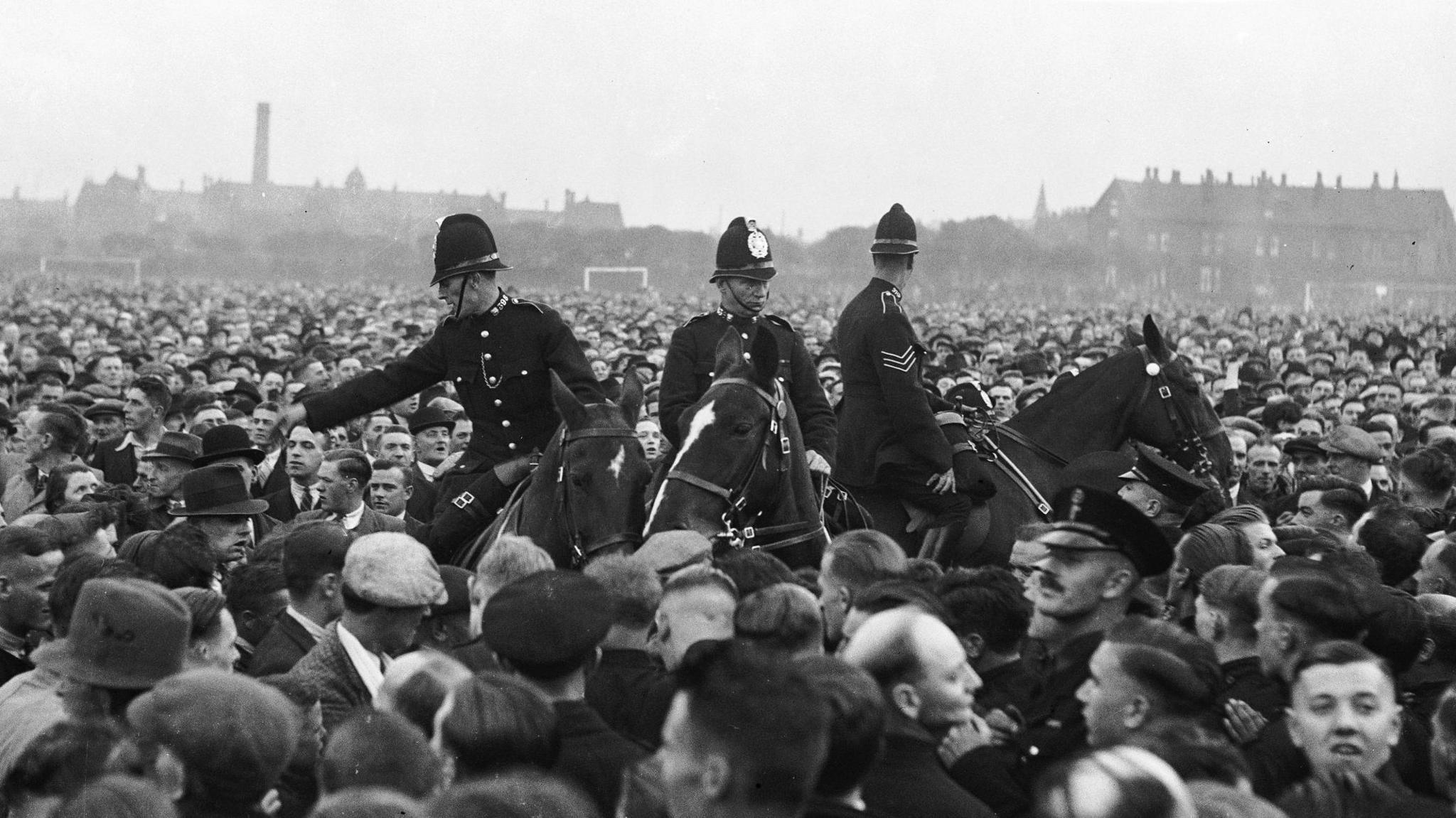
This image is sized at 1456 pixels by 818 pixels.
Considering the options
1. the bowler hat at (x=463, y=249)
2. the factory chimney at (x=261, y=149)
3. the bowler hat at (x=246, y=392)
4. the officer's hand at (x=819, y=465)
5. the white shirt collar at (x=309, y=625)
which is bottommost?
the white shirt collar at (x=309, y=625)

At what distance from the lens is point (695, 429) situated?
20.9 feet

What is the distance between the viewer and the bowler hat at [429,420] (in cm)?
1126

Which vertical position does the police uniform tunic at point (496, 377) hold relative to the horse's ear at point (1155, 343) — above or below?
below

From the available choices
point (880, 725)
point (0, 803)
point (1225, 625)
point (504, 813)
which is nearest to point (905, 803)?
point (880, 725)

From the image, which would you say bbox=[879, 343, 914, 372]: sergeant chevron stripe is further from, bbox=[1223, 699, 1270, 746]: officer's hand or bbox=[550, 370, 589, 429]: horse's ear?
bbox=[1223, 699, 1270, 746]: officer's hand

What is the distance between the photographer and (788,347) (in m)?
7.54

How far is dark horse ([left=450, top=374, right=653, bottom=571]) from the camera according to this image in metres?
6.29

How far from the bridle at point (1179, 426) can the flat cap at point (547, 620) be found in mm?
5257

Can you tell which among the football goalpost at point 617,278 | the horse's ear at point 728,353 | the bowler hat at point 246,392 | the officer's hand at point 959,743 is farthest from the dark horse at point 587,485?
the football goalpost at point 617,278

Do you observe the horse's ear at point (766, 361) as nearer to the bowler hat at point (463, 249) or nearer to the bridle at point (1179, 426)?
the bowler hat at point (463, 249)

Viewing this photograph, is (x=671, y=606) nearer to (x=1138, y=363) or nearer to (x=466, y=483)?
(x=466, y=483)

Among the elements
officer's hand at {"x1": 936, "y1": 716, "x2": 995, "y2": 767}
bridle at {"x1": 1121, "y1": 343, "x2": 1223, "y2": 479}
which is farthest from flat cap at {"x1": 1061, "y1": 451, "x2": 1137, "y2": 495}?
officer's hand at {"x1": 936, "y1": 716, "x2": 995, "y2": 767}

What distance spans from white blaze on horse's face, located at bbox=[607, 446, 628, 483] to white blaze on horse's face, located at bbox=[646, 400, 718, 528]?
162 millimetres

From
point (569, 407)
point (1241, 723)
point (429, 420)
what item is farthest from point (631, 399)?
point (429, 420)
